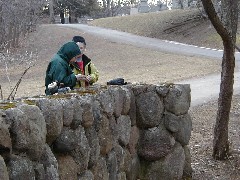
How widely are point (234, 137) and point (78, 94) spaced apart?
4.75m

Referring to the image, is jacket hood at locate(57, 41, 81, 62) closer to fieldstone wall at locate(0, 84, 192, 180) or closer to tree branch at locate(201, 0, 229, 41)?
fieldstone wall at locate(0, 84, 192, 180)

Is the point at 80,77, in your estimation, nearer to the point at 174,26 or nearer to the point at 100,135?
the point at 100,135

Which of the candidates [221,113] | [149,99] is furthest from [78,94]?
[221,113]

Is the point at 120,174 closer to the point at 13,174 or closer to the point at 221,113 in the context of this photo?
the point at 13,174

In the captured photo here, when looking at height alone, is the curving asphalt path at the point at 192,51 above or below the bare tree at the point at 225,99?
below

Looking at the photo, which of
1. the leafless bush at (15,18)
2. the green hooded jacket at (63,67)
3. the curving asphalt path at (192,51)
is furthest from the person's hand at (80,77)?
the leafless bush at (15,18)

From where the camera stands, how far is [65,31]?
3431 cm

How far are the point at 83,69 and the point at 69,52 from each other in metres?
0.61

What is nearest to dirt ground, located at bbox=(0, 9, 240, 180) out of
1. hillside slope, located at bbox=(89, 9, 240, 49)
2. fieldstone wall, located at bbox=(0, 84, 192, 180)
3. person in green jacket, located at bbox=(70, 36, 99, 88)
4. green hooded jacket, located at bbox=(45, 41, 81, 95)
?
hillside slope, located at bbox=(89, 9, 240, 49)

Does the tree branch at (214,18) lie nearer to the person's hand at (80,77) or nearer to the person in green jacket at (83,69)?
the person in green jacket at (83,69)

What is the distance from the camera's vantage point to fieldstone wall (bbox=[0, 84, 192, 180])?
2615 mm

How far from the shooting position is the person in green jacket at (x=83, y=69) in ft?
15.6

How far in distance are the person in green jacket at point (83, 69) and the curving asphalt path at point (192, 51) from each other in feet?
20.1

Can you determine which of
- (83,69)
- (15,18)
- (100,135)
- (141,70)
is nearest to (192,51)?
(141,70)
